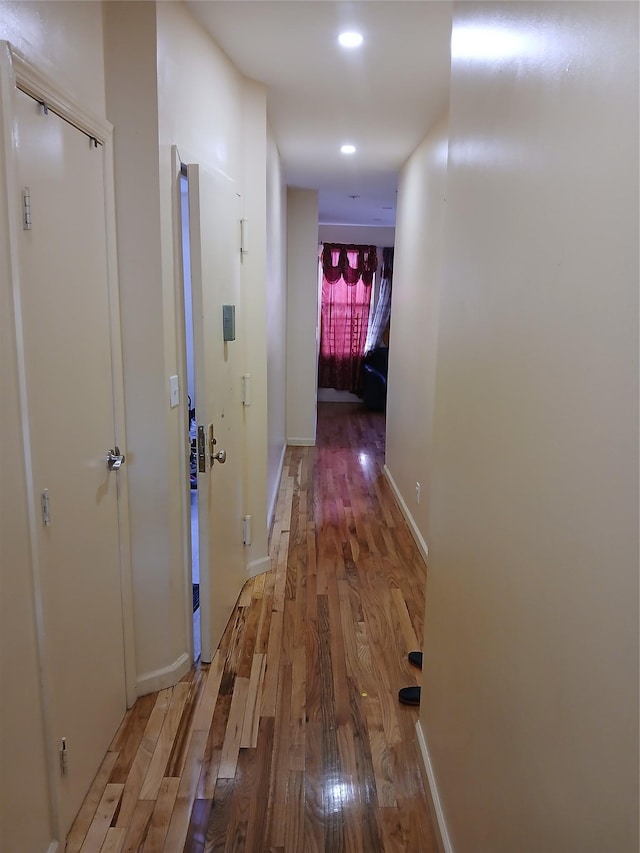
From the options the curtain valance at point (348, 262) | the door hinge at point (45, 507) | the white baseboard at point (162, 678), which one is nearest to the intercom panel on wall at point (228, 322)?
the door hinge at point (45, 507)

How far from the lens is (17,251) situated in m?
1.35

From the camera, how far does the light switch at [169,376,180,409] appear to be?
2.17m

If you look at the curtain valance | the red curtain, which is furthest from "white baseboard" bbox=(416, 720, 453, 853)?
the curtain valance

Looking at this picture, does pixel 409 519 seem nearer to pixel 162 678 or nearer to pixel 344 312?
pixel 162 678

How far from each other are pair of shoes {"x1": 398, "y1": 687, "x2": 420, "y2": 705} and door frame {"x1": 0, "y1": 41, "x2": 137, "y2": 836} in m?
1.14

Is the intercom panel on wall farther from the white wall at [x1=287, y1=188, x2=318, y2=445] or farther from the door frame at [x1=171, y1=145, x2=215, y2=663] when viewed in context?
the white wall at [x1=287, y1=188, x2=318, y2=445]

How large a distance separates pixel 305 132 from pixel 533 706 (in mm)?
3697

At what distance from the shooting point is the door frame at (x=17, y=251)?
4.29ft

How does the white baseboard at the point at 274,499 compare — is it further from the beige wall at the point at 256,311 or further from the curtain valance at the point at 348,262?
the curtain valance at the point at 348,262

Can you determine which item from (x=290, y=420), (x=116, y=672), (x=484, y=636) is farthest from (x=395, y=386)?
(x=484, y=636)

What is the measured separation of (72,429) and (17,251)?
0.53m

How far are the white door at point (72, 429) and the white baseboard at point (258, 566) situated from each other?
132 centimetres

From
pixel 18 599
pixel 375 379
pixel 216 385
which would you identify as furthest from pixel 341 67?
pixel 375 379

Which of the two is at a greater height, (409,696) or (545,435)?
(545,435)
